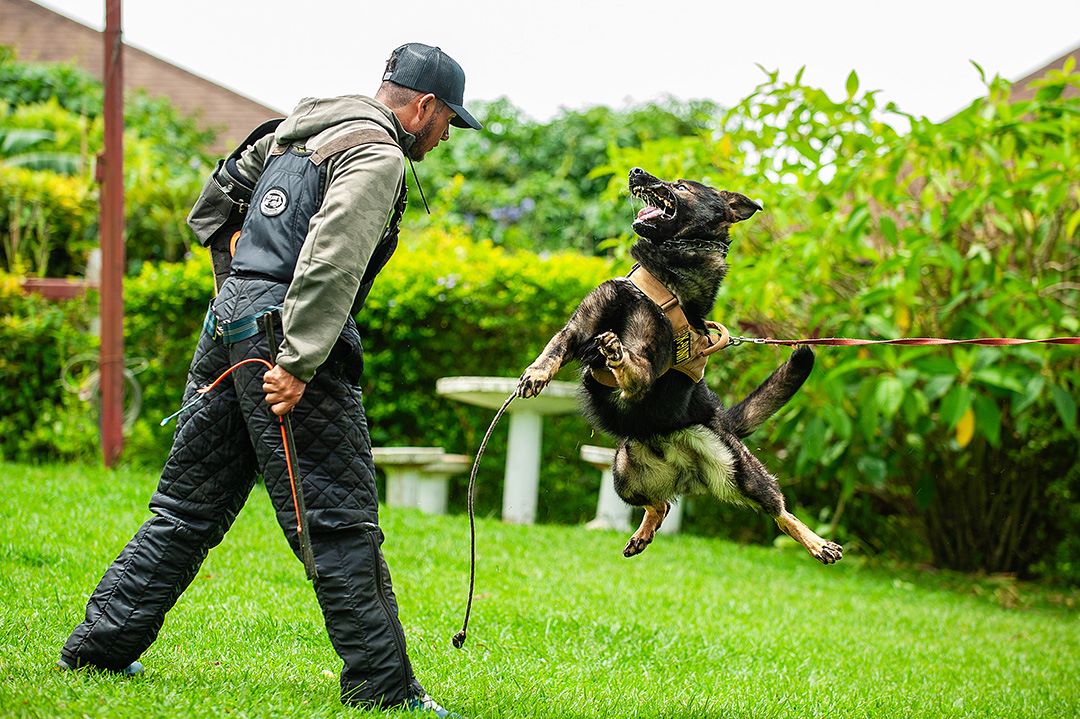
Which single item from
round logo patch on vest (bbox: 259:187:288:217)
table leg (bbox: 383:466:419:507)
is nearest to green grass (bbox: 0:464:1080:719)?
table leg (bbox: 383:466:419:507)

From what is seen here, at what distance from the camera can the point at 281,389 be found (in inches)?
116

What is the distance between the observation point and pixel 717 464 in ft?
10.9

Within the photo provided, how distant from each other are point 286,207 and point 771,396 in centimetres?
163

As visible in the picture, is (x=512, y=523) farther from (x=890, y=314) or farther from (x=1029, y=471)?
(x=1029, y=471)

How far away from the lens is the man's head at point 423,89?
327cm

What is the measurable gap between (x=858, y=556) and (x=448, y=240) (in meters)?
4.44

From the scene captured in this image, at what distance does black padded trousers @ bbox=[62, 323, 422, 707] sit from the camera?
10.2 ft

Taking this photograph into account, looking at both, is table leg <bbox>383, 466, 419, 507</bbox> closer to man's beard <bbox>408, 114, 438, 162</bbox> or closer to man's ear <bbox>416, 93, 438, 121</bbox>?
man's beard <bbox>408, 114, 438, 162</bbox>

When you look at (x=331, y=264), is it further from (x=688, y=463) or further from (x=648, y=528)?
(x=648, y=528)

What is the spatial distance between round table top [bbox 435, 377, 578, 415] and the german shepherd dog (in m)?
4.08

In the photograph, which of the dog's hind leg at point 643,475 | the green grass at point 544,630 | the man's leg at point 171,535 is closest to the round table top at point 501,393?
the green grass at point 544,630

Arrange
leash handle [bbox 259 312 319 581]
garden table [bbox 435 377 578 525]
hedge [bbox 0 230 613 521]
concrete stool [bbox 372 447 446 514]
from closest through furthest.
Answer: leash handle [bbox 259 312 319 581]
concrete stool [bbox 372 447 446 514]
garden table [bbox 435 377 578 525]
hedge [bbox 0 230 613 521]

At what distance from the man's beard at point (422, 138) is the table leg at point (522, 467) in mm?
5031

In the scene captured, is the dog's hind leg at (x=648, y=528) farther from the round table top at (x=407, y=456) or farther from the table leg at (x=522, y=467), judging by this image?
the table leg at (x=522, y=467)
